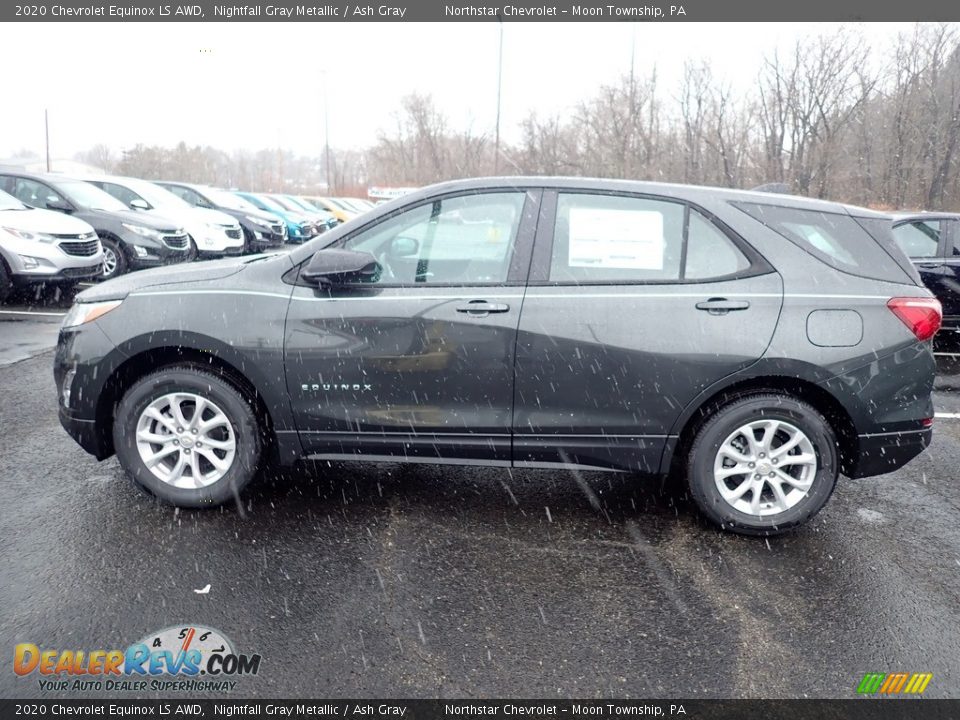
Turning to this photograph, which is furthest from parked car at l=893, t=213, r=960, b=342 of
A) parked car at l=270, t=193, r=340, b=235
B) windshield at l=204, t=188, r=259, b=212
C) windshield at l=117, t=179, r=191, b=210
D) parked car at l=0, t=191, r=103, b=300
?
parked car at l=270, t=193, r=340, b=235

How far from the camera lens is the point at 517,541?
354 cm

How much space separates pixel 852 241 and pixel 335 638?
3005 mm

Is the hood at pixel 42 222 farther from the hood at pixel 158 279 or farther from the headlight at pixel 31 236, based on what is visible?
the hood at pixel 158 279

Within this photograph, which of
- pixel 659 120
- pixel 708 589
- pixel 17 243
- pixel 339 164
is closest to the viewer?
pixel 708 589

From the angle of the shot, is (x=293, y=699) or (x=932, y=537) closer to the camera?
(x=293, y=699)

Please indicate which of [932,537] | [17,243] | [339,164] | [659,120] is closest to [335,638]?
[932,537]

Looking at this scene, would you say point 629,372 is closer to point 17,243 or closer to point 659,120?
point 17,243

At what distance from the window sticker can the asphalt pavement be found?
1.32 metres

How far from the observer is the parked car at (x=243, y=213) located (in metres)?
18.2

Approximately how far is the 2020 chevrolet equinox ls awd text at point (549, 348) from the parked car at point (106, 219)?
8.71 m

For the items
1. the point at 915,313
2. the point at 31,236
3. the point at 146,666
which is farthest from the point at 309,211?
the point at 146,666

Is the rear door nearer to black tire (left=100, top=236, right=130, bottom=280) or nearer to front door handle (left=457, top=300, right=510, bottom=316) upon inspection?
front door handle (left=457, top=300, right=510, bottom=316)

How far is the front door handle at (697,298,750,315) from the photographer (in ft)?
11.5

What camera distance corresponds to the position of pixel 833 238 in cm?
368
